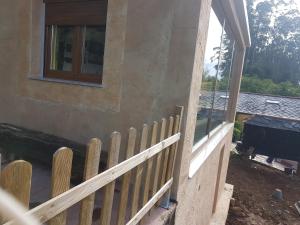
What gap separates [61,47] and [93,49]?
22.1 inches

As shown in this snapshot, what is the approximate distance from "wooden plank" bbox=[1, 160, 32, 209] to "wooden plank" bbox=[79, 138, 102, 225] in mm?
346

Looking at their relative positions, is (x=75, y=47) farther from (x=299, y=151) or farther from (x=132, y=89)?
(x=299, y=151)

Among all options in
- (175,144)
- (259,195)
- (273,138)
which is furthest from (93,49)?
(273,138)

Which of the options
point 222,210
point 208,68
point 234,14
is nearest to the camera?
point 208,68

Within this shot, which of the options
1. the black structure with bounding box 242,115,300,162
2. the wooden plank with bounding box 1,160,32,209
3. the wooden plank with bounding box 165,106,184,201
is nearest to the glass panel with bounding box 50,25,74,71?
the wooden plank with bounding box 165,106,184,201

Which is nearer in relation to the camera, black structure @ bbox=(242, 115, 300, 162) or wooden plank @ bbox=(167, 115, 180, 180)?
wooden plank @ bbox=(167, 115, 180, 180)

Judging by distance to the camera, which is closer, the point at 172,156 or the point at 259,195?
the point at 172,156

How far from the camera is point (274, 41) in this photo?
182 ft

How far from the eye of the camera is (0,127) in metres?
3.54

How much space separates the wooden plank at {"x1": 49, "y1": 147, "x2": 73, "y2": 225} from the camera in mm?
1094

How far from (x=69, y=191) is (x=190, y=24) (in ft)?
6.42

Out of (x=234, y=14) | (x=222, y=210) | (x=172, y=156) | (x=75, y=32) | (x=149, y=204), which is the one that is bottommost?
(x=222, y=210)

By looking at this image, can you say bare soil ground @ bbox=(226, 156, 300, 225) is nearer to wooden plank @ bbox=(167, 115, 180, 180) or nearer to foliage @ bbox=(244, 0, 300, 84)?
wooden plank @ bbox=(167, 115, 180, 180)

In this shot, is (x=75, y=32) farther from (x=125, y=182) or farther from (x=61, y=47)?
(x=125, y=182)
